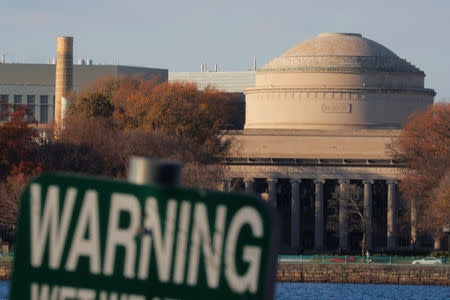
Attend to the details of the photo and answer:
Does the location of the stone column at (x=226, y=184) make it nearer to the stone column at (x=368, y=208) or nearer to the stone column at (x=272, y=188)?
the stone column at (x=272, y=188)

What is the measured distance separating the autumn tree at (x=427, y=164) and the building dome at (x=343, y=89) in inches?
553

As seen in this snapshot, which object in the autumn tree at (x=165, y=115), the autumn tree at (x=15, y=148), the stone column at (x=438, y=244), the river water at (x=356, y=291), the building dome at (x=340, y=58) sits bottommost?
the river water at (x=356, y=291)

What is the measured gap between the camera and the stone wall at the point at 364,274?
8294cm

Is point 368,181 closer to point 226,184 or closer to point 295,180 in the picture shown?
point 295,180

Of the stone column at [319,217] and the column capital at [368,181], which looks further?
the stone column at [319,217]

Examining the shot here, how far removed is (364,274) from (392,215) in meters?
44.4

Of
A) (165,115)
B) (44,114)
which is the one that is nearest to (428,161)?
(165,115)

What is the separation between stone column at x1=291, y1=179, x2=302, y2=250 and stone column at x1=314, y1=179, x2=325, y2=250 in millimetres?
1674

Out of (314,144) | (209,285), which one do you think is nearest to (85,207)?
(209,285)

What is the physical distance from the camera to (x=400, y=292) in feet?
257

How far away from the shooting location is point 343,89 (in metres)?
139

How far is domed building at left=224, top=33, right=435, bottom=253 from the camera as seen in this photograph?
126312 mm

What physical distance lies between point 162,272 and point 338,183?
408ft

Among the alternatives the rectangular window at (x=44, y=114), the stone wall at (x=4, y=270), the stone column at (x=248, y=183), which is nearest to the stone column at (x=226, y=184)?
the stone column at (x=248, y=183)
